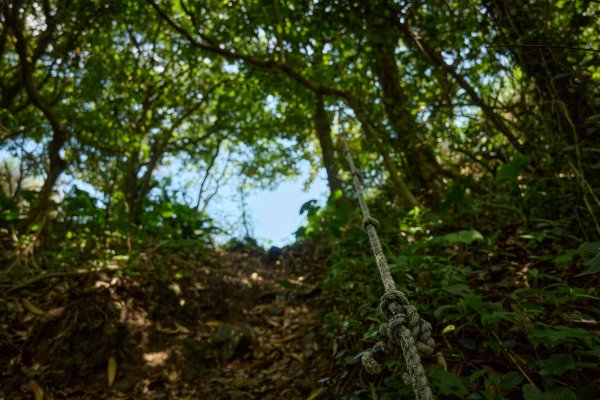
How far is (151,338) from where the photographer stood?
315 centimetres

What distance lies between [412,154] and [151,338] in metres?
3.28

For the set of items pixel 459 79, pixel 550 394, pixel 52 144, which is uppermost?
pixel 52 144

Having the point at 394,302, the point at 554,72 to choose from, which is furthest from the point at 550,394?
the point at 554,72

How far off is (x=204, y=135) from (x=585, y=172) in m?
6.57

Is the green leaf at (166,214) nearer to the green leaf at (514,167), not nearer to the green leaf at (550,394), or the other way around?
the green leaf at (514,167)

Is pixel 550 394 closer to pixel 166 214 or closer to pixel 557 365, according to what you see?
pixel 557 365

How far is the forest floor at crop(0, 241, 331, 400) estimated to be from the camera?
8.45 feet

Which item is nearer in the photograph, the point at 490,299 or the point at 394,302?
the point at 394,302

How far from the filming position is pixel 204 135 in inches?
297

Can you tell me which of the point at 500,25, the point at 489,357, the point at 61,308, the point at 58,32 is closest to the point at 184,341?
the point at 61,308

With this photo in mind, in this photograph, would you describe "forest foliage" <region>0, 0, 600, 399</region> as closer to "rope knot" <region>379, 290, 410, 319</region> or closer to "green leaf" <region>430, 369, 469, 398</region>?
"green leaf" <region>430, 369, 469, 398</region>

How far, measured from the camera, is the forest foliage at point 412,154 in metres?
1.69

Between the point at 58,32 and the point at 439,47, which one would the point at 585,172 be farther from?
the point at 58,32

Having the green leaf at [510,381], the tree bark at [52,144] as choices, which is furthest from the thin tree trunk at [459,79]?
the tree bark at [52,144]
